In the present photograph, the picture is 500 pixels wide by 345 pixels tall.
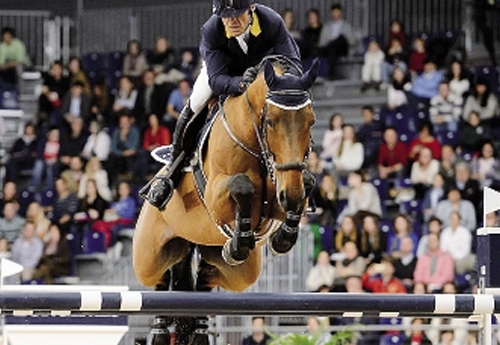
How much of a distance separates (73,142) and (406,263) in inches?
233

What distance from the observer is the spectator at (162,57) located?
1881 cm

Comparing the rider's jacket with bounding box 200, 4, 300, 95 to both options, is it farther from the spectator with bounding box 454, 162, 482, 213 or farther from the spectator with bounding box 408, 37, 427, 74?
the spectator with bounding box 408, 37, 427, 74

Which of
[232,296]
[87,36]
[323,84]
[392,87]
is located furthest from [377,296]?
[87,36]

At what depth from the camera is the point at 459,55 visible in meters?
17.5

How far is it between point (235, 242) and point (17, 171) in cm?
1122

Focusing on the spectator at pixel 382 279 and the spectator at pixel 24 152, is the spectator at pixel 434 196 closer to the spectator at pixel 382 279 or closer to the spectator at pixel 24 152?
the spectator at pixel 382 279

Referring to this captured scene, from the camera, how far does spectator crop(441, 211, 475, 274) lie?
44.5ft

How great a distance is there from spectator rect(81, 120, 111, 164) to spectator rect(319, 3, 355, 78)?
3.21 m

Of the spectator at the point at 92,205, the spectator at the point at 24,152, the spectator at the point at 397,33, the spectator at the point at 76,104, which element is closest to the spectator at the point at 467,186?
the spectator at the point at 397,33

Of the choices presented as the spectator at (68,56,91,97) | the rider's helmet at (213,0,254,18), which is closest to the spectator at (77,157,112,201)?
the spectator at (68,56,91,97)

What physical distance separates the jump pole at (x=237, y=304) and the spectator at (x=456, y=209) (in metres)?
7.40

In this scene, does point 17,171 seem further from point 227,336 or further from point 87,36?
point 227,336

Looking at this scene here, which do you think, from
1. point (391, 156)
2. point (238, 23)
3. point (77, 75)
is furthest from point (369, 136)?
point (238, 23)

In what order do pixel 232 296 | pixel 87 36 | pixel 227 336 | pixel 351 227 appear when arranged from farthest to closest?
pixel 87 36 → pixel 351 227 → pixel 227 336 → pixel 232 296
